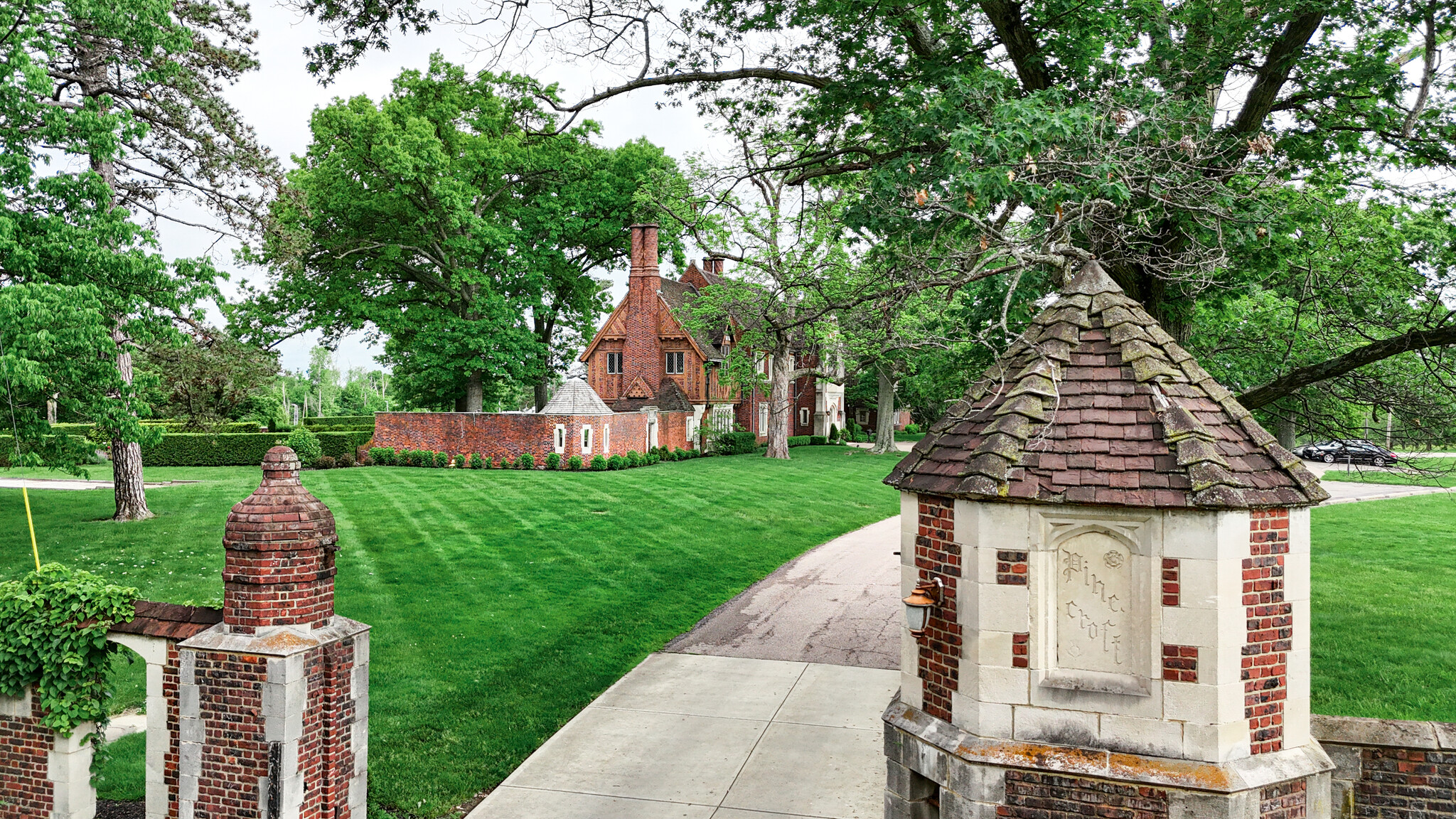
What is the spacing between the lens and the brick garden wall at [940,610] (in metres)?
5.79

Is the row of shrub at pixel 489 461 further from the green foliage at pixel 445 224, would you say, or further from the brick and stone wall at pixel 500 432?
the green foliage at pixel 445 224

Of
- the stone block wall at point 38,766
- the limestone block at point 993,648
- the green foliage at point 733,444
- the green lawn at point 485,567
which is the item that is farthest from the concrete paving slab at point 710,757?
the green foliage at point 733,444

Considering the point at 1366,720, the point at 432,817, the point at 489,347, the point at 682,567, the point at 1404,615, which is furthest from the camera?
the point at 489,347

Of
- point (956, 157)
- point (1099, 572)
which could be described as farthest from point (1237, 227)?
point (1099, 572)

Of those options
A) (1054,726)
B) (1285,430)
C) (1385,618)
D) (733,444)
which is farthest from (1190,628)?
(733,444)

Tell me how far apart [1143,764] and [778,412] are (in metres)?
35.6

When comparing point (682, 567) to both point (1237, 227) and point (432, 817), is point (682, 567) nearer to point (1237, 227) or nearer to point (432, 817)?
point (432, 817)

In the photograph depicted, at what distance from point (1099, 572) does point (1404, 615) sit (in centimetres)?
1302

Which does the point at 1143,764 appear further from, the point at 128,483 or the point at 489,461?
the point at 489,461

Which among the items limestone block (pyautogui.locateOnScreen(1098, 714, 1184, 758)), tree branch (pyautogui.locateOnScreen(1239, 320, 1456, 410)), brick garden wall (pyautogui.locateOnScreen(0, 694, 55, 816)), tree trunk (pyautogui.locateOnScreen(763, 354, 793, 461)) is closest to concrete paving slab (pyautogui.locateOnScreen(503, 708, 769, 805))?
brick garden wall (pyautogui.locateOnScreen(0, 694, 55, 816))

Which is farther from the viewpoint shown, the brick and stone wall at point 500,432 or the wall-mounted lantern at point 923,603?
the brick and stone wall at point 500,432

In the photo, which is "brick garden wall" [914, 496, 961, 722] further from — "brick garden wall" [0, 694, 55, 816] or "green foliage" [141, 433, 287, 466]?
"green foliage" [141, 433, 287, 466]

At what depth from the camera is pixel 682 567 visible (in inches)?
721

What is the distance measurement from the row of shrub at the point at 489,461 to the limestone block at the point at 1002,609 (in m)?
28.6
